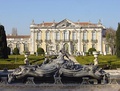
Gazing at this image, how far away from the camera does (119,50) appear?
36188 mm

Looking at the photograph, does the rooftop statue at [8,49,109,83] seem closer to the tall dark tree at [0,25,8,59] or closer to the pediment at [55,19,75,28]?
the tall dark tree at [0,25,8,59]

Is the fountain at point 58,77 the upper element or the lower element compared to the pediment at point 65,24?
lower

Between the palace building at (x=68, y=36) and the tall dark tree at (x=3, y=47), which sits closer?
the tall dark tree at (x=3, y=47)

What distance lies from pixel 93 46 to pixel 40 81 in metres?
63.7

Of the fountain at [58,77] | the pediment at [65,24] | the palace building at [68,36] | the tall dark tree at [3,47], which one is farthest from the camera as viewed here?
the palace building at [68,36]

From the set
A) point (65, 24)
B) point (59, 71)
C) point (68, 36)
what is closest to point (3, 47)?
point (59, 71)

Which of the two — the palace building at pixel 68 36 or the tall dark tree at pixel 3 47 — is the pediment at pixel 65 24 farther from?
the tall dark tree at pixel 3 47

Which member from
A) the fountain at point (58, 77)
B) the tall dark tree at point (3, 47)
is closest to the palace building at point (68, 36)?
the tall dark tree at point (3, 47)

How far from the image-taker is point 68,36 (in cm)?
7394

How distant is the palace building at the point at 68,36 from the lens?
7325 cm

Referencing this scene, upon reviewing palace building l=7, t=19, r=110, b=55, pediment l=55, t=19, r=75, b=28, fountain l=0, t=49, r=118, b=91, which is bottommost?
fountain l=0, t=49, r=118, b=91

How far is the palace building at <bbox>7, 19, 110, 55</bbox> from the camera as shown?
73.2 metres

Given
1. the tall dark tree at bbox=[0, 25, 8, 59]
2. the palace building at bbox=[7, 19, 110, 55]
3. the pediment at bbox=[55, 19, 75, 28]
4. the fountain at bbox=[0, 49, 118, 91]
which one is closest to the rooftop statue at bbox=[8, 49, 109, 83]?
the fountain at bbox=[0, 49, 118, 91]

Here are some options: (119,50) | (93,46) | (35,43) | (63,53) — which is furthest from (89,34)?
(63,53)
